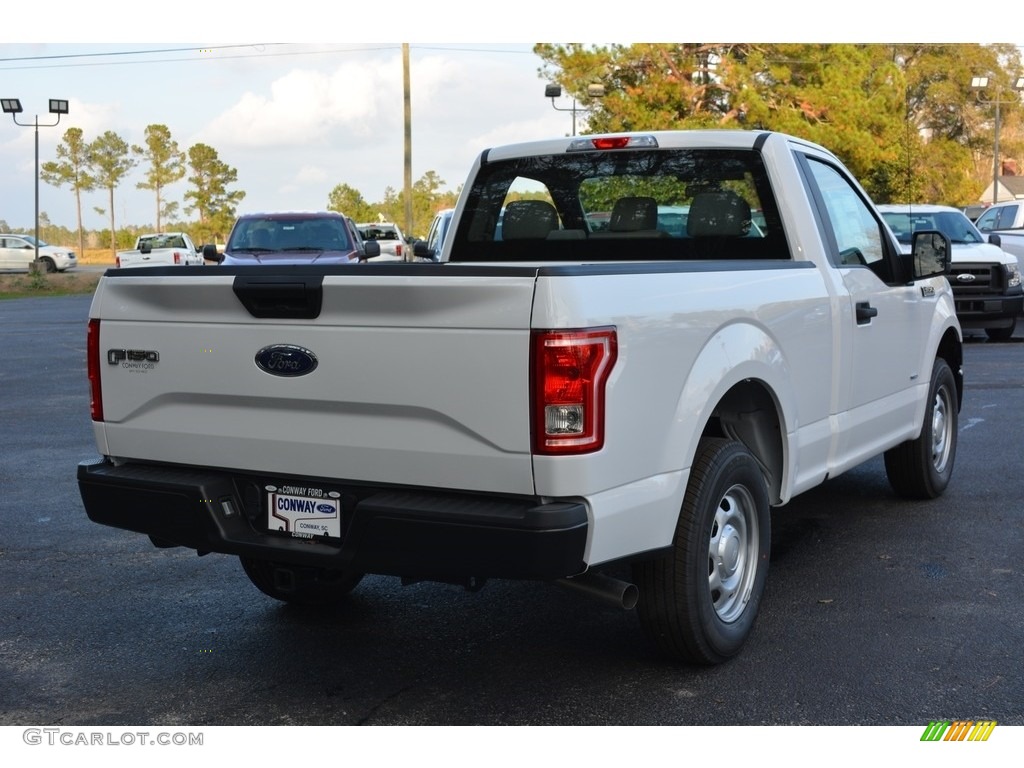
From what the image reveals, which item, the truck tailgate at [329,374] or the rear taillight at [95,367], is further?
the rear taillight at [95,367]

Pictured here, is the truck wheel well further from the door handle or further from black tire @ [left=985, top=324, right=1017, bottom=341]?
black tire @ [left=985, top=324, right=1017, bottom=341]

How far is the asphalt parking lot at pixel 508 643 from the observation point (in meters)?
4.02

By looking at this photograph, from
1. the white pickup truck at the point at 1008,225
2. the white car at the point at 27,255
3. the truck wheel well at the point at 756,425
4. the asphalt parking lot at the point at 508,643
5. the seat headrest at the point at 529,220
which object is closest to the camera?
the asphalt parking lot at the point at 508,643

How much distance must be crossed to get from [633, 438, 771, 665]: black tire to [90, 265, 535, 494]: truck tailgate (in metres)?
0.79

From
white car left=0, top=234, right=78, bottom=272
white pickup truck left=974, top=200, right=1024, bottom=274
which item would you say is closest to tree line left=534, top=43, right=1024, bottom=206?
white pickup truck left=974, top=200, right=1024, bottom=274

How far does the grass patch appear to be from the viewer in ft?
120

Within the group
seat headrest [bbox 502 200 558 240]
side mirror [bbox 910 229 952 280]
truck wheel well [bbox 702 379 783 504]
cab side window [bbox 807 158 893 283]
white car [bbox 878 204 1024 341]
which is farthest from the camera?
white car [bbox 878 204 1024 341]

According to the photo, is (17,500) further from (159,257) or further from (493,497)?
(159,257)

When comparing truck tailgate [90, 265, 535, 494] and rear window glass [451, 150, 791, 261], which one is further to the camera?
rear window glass [451, 150, 791, 261]

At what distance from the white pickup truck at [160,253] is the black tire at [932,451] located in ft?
74.3

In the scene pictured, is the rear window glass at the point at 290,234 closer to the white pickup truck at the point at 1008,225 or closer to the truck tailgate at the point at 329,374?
the white pickup truck at the point at 1008,225

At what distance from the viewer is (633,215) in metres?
5.88

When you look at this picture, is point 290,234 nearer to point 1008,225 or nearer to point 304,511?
point 1008,225

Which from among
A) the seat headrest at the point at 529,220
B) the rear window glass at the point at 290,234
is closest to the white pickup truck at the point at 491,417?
the seat headrest at the point at 529,220
